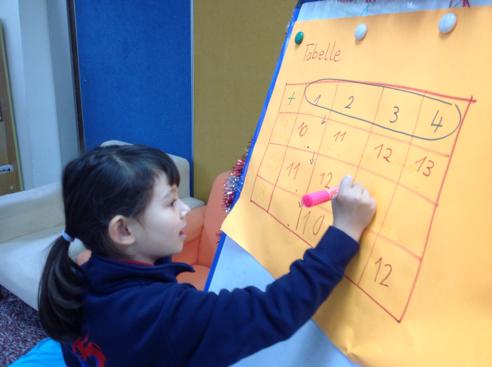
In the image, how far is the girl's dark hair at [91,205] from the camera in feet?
2.13

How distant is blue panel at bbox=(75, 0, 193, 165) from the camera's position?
201 centimetres

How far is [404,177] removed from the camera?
0.47 m

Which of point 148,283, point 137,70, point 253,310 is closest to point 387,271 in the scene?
point 253,310

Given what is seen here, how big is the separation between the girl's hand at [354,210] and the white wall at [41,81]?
259 cm

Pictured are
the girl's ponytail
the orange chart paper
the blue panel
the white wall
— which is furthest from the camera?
the white wall

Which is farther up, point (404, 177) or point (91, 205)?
point (404, 177)

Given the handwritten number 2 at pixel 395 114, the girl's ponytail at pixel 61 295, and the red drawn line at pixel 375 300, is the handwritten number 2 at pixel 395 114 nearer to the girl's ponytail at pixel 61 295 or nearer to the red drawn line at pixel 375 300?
the red drawn line at pixel 375 300

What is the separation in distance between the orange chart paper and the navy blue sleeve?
1.4 inches

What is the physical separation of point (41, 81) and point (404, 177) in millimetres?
2730

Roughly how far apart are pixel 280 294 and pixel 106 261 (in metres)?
0.29

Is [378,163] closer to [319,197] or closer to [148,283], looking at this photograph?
[319,197]

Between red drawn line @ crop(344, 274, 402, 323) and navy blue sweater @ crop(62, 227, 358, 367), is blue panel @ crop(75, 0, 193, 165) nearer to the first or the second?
navy blue sweater @ crop(62, 227, 358, 367)

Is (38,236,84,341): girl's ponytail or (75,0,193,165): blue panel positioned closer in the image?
(38,236,84,341): girl's ponytail

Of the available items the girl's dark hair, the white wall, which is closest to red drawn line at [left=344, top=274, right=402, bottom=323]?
the girl's dark hair
